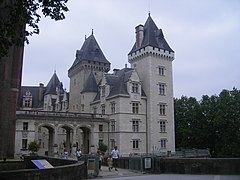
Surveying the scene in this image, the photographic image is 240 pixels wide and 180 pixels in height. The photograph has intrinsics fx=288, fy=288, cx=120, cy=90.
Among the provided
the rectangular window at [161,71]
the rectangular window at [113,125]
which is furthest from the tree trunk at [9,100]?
the rectangular window at [161,71]

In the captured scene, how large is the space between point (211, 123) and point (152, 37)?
1932 cm

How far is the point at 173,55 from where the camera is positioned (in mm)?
47531

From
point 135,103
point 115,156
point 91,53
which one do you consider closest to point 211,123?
point 135,103

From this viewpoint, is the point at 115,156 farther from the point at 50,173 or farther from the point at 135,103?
the point at 135,103

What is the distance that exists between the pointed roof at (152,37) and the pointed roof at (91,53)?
809 centimetres

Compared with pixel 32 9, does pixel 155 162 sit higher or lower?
lower

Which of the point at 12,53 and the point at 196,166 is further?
the point at 12,53

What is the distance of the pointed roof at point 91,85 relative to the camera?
49.5 m

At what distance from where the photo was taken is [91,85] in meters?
49.8

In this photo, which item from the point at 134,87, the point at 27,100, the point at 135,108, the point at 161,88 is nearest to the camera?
the point at 135,108

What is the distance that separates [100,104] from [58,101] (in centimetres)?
1948

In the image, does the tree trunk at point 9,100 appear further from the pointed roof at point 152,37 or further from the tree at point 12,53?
the pointed roof at point 152,37

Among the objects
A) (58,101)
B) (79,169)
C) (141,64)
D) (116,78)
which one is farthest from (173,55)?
(79,169)

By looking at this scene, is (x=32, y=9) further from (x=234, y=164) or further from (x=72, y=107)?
(x=72, y=107)
